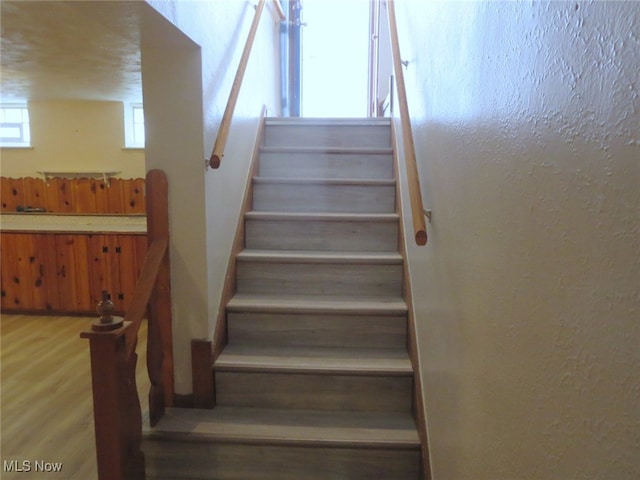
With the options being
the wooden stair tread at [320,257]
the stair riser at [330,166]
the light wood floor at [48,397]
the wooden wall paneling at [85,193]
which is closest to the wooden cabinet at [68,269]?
the light wood floor at [48,397]

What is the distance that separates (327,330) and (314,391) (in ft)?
1.02

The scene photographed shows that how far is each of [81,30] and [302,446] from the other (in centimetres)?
183

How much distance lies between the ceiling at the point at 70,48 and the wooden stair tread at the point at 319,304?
4.07 feet

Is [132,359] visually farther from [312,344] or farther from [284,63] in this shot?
[284,63]

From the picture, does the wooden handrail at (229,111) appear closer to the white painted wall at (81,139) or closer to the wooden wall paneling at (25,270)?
the white painted wall at (81,139)

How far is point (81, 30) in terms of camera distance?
5.54ft

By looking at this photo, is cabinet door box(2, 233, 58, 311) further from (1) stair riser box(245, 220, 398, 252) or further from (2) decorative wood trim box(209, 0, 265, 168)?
(2) decorative wood trim box(209, 0, 265, 168)

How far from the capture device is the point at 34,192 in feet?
13.6

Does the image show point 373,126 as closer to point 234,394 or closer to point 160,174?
point 160,174

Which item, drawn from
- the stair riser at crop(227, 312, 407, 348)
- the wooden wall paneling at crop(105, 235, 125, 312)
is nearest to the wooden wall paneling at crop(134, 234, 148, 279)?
the wooden wall paneling at crop(105, 235, 125, 312)

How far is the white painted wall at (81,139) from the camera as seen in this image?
4070 mm

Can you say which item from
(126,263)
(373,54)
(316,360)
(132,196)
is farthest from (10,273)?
(373,54)

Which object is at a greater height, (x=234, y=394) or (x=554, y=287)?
(x=554, y=287)

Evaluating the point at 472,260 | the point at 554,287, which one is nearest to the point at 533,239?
the point at 554,287
